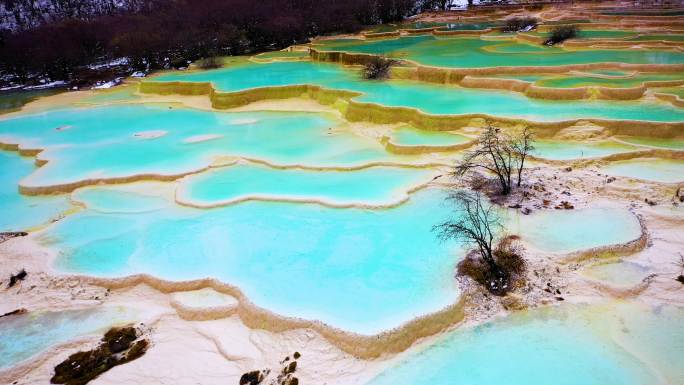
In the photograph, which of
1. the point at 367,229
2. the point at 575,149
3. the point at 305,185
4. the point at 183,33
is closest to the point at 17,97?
the point at 183,33

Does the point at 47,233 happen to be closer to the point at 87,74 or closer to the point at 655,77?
the point at 655,77

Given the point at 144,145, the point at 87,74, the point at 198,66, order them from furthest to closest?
the point at 87,74 → the point at 198,66 → the point at 144,145

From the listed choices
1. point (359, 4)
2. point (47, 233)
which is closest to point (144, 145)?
point (47, 233)

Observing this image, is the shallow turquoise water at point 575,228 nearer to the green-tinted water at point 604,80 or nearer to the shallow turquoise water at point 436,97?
the shallow turquoise water at point 436,97

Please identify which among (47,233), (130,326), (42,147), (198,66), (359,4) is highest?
(359,4)

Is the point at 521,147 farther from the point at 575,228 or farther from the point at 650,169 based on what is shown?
the point at 575,228

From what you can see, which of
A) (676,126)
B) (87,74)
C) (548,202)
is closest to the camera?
(548,202)

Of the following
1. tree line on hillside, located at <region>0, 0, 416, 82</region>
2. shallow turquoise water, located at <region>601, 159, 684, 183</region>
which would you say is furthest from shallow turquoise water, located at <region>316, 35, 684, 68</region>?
shallow turquoise water, located at <region>601, 159, 684, 183</region>
